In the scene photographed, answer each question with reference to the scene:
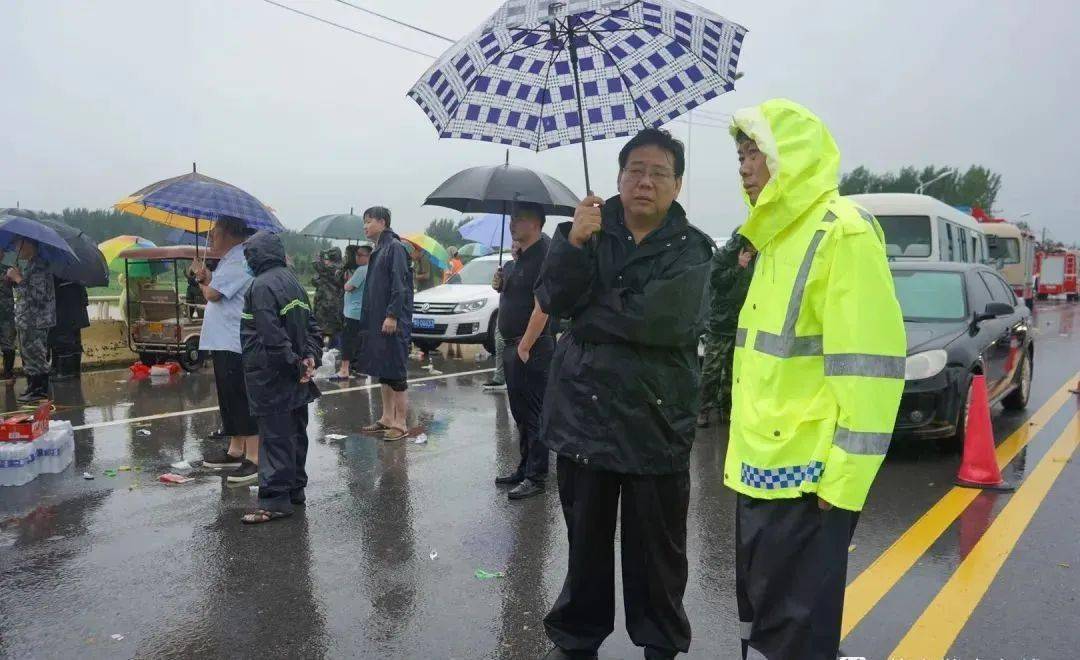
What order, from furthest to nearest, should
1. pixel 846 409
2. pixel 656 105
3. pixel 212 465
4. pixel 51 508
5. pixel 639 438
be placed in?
pixel 212 465 < pixel 51 508 < pixel 656 105 < pixel 639 438 < pixel 846 409

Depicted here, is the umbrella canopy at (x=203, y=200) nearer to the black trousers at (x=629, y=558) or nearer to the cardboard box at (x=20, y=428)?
the cardboard box at (x=20, y=428)

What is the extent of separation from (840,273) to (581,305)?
1065mm

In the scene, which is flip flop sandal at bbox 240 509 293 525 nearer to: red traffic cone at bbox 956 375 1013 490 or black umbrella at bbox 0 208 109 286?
red traffic cone at bbox 956 375 1013 490

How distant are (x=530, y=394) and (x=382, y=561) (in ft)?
5.52

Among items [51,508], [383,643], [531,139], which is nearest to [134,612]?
[383,643]

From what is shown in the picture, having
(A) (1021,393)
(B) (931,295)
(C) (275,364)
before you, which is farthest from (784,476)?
(A) (1021,393)

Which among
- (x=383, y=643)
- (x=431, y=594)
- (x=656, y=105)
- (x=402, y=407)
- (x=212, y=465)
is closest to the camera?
(x=383, y=643)

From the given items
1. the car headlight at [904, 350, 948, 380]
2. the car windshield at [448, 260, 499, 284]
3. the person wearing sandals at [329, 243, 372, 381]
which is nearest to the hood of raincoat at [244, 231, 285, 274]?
the car headlight at [904, 350, 948, 380]

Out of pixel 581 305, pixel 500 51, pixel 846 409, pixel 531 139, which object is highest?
pixel 500 51

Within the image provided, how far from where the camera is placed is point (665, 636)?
315cm

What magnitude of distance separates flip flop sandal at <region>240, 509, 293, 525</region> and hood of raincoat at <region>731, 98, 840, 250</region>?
3919mm

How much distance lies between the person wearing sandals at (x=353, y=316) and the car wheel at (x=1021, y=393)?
25.9ft

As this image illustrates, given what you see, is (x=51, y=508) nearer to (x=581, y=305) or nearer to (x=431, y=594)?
(x=431, y=594)

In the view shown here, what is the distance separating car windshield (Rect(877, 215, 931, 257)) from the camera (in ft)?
44.6
